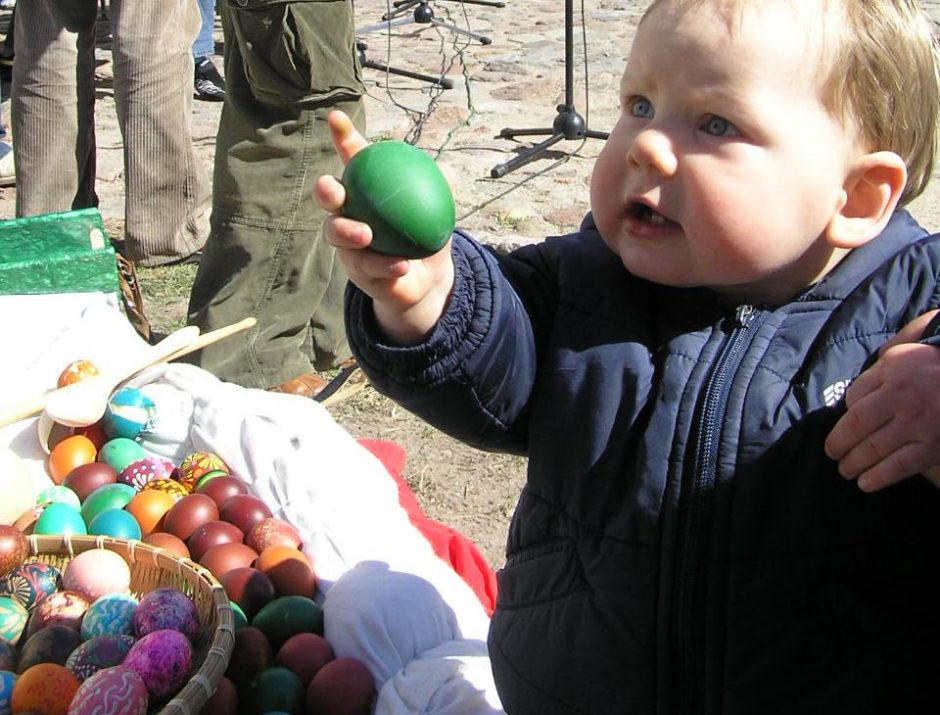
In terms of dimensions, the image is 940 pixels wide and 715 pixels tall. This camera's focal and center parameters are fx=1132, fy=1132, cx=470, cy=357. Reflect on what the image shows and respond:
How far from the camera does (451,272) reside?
1.30 meters

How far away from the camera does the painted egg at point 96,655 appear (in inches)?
80.4

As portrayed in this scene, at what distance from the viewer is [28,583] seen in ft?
7.48

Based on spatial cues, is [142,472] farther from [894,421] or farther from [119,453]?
[894,421]

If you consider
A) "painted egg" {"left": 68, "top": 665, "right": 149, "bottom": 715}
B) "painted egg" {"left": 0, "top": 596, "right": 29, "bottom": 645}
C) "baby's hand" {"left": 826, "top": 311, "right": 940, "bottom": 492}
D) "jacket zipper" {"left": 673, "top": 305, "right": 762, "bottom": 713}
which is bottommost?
"painted egg" {"left": 0, "top": 596, "right": 29, "bottom": 645}

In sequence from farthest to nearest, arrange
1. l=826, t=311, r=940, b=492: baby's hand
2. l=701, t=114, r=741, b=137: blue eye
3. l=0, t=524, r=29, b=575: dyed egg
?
l=0, t=524, r=29, b=575: dyed egg → l=701, t=114, r=741, b=137: blue eye → l=826, t=311, r=940, b=492: baby's hand

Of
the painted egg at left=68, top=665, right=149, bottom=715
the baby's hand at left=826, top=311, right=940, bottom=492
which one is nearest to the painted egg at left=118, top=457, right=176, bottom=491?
the painted egg at left=68, top=665, right=149, bottom=715

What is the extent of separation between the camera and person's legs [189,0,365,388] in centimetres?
313

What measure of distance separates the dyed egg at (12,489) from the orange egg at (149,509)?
0.23m

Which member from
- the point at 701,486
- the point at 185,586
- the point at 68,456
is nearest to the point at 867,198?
the point at 701,486

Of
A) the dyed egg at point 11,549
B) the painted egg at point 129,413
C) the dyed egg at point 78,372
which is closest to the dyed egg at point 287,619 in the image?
A: the dyed egg at point 11,549

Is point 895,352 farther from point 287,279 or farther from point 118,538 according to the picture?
point 287,279

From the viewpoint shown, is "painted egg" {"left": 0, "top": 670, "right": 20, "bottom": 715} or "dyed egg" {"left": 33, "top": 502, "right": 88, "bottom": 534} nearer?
"painted egg" {"left": 0, "top": 670, "right": 20, "bottom": 715}

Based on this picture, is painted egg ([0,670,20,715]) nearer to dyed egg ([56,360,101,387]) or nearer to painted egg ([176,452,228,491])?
painted egg ([176,452,228,491])

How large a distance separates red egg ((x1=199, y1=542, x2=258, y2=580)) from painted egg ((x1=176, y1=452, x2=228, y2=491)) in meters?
0.33
